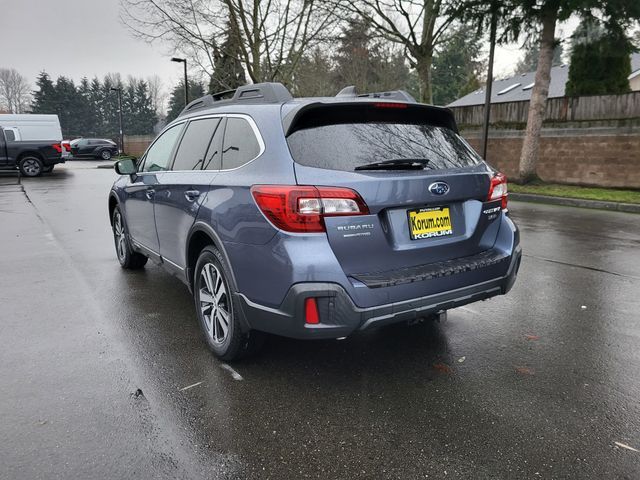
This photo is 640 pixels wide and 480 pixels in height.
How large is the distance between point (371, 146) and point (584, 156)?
1391 cm

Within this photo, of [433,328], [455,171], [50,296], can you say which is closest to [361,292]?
[455,171]

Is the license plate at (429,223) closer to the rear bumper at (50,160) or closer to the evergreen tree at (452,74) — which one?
the rear bumper at (50,160)

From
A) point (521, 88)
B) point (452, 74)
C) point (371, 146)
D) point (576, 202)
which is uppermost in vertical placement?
point (452, 74)

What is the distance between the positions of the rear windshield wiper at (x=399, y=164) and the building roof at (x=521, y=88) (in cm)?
2697

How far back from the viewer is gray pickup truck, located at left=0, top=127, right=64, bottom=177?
66.9 feet

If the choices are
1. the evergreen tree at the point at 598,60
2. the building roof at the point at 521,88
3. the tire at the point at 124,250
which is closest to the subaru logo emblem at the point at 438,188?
the tire at the point at 124,250

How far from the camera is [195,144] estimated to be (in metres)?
4.05

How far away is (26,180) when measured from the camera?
64.8 feet

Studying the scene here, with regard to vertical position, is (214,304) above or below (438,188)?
below

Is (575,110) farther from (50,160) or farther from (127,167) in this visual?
(50,160)

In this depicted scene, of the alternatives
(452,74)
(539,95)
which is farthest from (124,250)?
(452,74)

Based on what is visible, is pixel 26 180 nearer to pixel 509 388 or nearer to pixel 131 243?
pixel 131 243

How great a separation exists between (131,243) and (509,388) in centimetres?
423

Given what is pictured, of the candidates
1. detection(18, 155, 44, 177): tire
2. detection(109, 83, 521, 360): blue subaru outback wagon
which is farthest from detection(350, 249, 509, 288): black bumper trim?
detection(18, 155, 44, 177): tire
